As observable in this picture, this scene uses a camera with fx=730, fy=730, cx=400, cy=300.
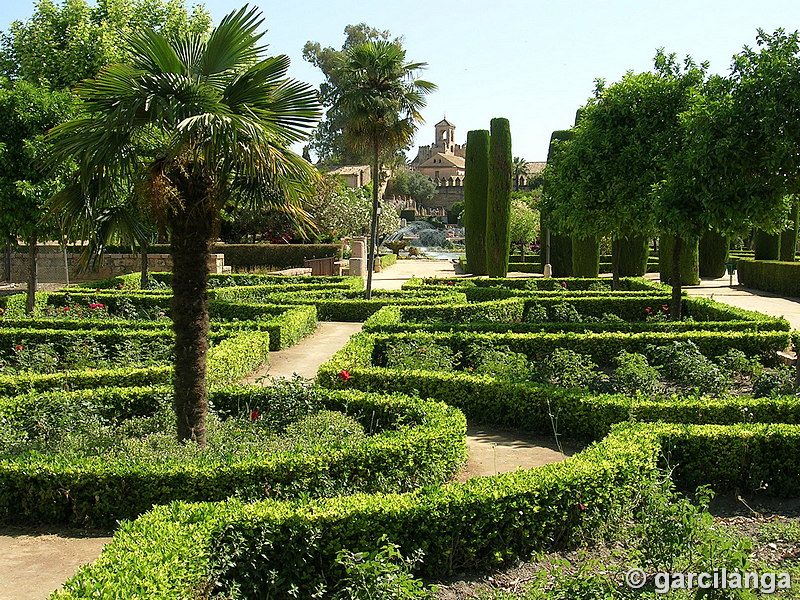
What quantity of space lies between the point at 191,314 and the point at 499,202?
2095cm

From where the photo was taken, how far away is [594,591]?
12.2 ft

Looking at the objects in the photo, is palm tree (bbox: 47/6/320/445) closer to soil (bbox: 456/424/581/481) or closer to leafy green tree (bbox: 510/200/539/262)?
soil (bbox: 456/424/581/481)

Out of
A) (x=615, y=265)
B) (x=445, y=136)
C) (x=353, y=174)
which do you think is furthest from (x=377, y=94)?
(x=445, y=136)

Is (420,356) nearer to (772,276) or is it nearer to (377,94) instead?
(377,94)

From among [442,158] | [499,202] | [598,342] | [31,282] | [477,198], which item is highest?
[442,158]

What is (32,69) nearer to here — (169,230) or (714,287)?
(169,230)

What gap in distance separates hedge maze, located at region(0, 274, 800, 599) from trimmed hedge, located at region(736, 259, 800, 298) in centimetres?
1311

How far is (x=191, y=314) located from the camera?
612 centimetres

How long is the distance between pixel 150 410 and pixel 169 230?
2227 mm

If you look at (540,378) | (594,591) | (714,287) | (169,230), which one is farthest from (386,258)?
(594,591)

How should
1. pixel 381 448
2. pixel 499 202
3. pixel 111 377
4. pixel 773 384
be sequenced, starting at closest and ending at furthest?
pixel 381 448
pixel 773 384
pixel 111 377
pixel 499 202

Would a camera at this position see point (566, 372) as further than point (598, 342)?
No

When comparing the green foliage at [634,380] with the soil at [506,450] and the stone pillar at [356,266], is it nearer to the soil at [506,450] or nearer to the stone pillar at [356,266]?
the soil at [506,450]

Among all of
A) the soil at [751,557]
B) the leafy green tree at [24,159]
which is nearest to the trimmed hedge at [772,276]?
the soil at [751,557]
